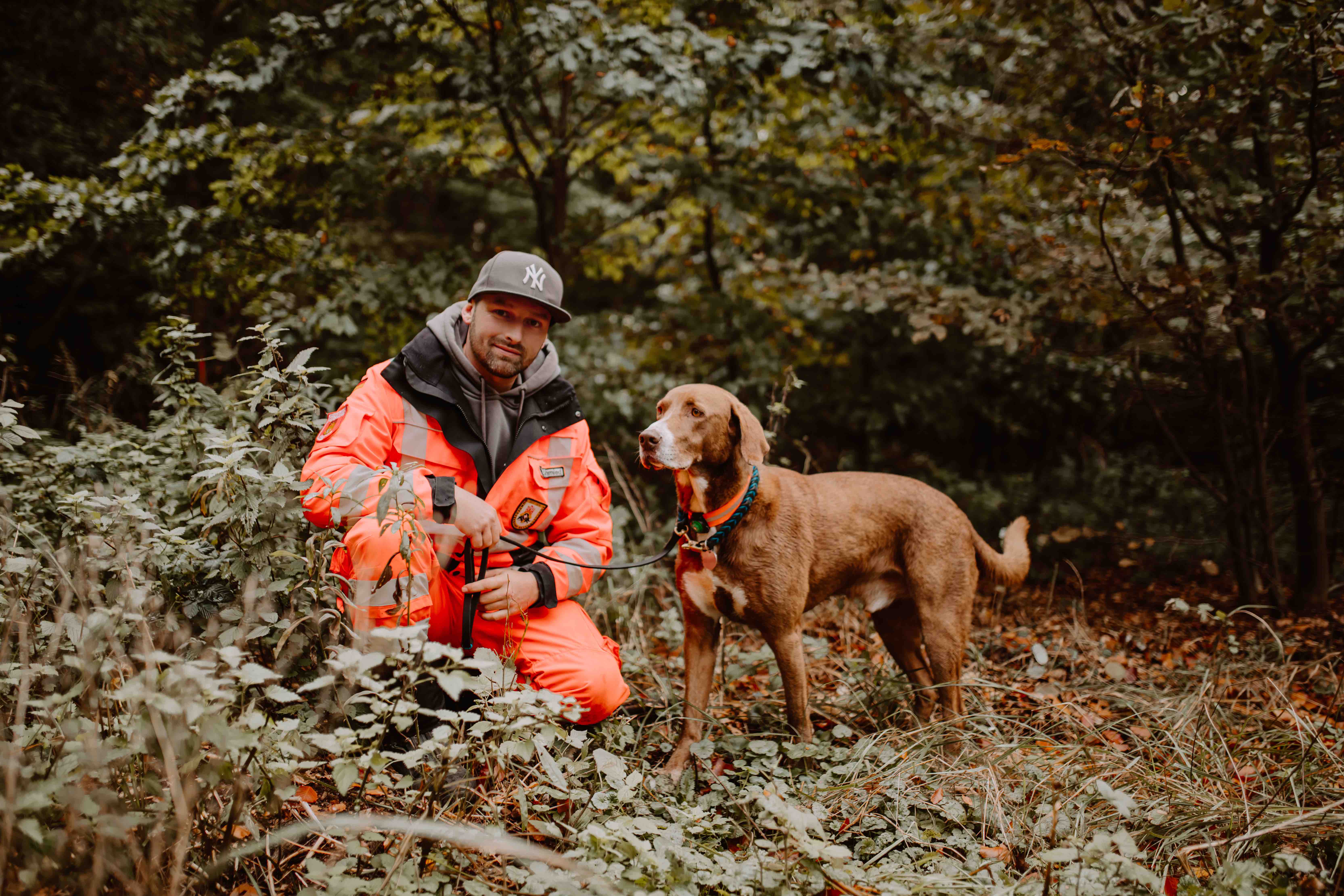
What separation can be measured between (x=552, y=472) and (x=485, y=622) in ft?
2.02

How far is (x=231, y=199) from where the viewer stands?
500cm

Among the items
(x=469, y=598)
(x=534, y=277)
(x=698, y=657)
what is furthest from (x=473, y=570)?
(x=534, y=277)

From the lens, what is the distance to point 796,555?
9.82 feet

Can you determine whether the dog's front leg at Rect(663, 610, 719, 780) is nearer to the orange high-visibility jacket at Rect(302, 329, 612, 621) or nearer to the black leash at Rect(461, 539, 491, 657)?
the orange high-visibility jacket at Rect(302, 329, 612, 621)

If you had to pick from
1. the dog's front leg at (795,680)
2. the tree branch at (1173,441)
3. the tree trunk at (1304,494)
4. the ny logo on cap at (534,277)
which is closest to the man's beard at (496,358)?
the ny logo on cap at (534,277)

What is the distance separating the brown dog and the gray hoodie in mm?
517

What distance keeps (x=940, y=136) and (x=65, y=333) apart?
850cm

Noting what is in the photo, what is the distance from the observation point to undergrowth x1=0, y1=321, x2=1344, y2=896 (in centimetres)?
158

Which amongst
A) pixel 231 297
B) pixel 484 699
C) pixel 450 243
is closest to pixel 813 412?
pixel 450 243

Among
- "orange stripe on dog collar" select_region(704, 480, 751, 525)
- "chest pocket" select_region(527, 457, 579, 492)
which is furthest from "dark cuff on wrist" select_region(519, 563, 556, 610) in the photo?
"orange stripe on dog collar" select_region(704, 480, 751, 525)

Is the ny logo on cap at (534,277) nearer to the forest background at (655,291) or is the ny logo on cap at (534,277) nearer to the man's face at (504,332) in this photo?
the man's face at (504,332)

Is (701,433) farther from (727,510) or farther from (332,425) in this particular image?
(332,425)

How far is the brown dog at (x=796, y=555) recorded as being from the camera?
2.91 metres

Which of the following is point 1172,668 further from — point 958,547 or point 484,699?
point 484,699
